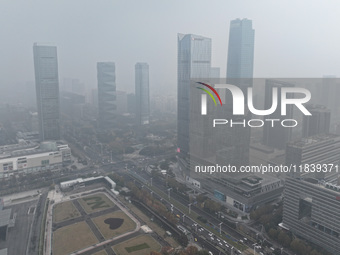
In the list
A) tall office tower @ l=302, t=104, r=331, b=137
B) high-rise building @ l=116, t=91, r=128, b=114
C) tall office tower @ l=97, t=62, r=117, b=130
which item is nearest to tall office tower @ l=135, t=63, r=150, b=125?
tall office tower @ l=97, t=62, r=117, b=130

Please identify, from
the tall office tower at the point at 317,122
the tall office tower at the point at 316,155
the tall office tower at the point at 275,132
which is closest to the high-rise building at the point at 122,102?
the tall office tower at the point at 275,132

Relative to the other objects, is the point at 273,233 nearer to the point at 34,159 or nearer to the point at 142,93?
the point at 34,159

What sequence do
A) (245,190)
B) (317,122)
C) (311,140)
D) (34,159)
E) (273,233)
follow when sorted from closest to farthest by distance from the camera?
1. (273,233)
2. (245,190)
3. (311,140)
4. (317,122)
5. (34,159)

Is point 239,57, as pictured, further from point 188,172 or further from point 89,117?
point 89,117

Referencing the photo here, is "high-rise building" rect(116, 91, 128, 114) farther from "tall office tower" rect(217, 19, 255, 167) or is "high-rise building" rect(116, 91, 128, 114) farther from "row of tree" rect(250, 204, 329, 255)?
"row of tree" rect(250, 204, 329, 255)

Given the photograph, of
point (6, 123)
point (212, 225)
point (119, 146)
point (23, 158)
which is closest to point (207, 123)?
point (212, 225)

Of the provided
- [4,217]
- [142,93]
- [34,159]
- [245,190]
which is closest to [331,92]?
[245,190]
